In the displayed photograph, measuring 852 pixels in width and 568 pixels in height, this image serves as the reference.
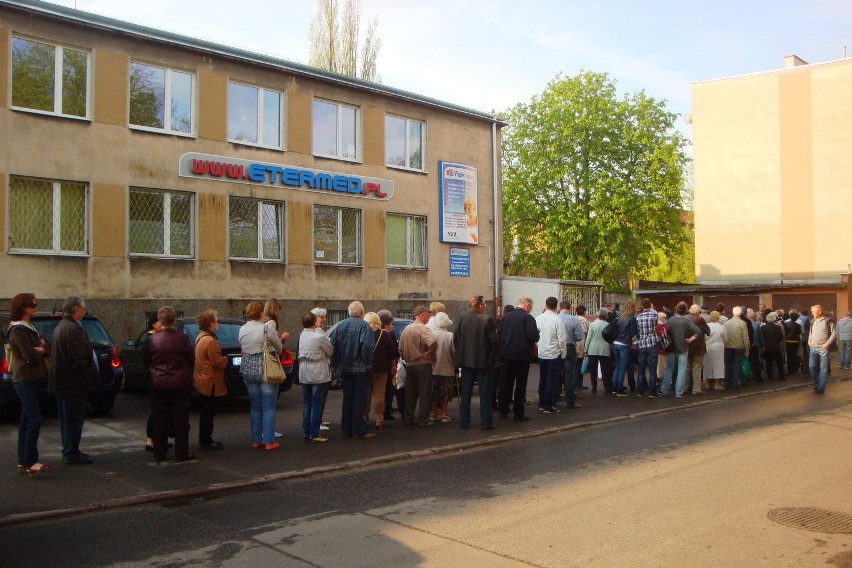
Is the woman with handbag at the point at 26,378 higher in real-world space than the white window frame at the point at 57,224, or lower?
lower

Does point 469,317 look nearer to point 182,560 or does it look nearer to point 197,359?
point 197,359

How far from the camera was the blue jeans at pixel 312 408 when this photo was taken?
1059cm

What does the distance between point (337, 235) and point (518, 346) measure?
12337mm

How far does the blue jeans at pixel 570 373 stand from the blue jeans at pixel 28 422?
29.1 feet

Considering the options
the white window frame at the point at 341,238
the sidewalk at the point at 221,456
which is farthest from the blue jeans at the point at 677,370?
the white window frame at the point at 341,238

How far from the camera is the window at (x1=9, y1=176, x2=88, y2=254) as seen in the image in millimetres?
17719

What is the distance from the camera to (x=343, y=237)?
23766 millimetres

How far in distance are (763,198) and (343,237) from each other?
28.1m

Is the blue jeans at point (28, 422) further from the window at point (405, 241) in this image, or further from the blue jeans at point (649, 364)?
the window at point (405, 241)

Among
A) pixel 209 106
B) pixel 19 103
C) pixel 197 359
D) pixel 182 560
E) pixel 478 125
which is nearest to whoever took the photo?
pixel 182 560

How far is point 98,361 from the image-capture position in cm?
1241

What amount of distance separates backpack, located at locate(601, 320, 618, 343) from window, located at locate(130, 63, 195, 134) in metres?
11.7

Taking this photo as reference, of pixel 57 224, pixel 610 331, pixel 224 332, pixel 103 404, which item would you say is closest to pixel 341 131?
pixel 57 224

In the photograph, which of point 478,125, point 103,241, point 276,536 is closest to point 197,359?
point 276,536
